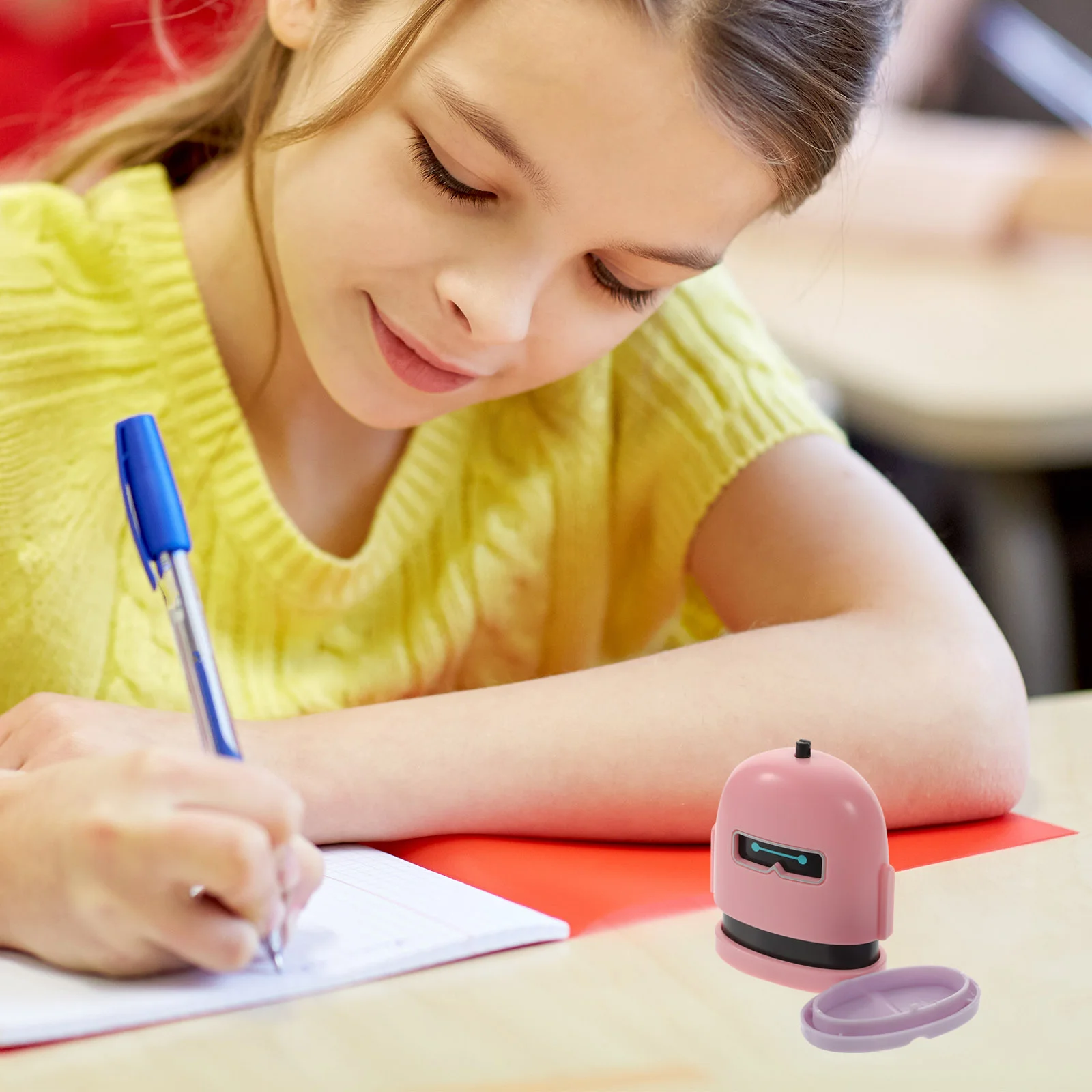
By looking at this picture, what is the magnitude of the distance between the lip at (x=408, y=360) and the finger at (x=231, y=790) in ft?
0.87

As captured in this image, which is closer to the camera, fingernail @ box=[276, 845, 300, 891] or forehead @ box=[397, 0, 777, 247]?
fingernail @ box=[276, 845, 300, 891]

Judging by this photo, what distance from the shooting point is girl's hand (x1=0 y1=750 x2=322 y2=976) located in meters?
0.40

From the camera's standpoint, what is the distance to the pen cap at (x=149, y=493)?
486 millimetres

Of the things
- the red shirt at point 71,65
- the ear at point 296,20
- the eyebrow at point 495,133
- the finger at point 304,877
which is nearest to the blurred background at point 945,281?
the red shirt at point 71,65

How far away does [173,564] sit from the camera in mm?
484

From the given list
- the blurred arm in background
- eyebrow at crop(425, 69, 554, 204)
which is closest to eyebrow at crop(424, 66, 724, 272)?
eyebrow at crop(425, 69, 554, 204)

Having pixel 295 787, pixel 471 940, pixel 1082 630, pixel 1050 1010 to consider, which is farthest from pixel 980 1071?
pixel 1082 630

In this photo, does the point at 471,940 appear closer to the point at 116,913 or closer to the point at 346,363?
the point at 116,913

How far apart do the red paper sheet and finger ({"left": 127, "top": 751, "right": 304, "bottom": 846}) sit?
0.14 meters

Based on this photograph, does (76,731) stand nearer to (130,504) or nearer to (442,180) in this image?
(130,504)

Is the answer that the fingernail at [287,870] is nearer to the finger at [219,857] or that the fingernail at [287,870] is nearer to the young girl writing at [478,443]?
the finger at [219,857]

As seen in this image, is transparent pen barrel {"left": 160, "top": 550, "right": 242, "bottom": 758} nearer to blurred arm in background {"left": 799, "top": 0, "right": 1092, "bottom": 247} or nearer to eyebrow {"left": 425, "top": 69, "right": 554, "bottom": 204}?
eyebrow {"left": 425, "top": 69, "right": 554, "bottom": 204}

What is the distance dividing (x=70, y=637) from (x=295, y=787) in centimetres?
20

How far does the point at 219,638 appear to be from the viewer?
29.7 inches
